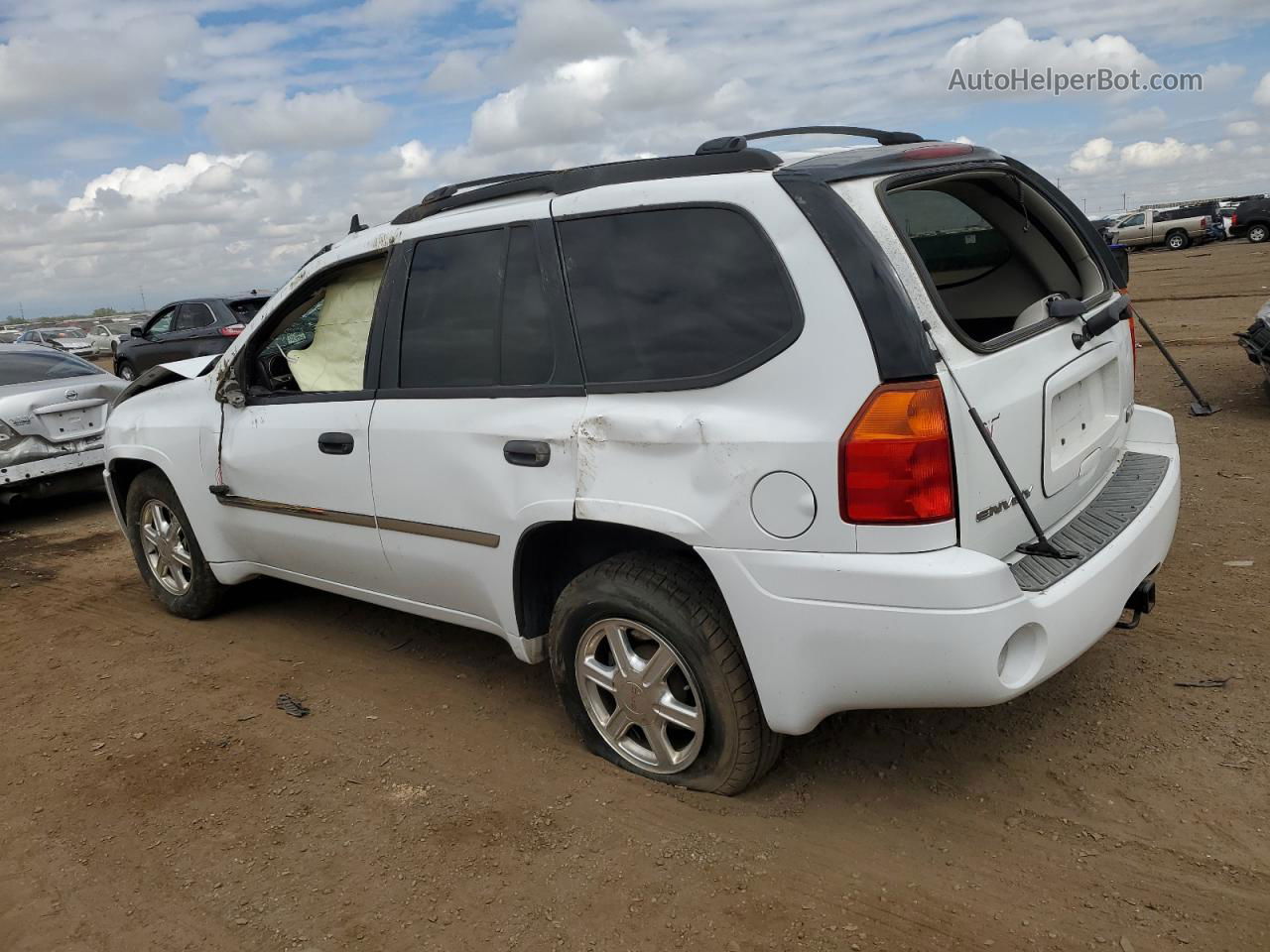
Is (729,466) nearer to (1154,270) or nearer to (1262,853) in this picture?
(1262,853)

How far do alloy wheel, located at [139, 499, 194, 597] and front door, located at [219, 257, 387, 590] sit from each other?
0.56 metres

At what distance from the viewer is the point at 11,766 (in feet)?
12.1

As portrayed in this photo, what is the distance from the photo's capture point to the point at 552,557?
334cm

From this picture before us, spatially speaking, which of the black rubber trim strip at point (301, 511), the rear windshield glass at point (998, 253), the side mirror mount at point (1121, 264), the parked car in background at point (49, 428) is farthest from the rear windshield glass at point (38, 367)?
the side mirror mount at point (1121, 264)

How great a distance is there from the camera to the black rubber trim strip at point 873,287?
248cm

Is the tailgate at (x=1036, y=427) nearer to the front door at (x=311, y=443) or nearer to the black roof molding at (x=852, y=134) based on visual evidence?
the black roof molding at (x=852, y=134)

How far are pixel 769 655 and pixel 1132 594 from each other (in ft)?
4.03

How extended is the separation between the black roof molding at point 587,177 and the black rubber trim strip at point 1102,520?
1323 millimetres

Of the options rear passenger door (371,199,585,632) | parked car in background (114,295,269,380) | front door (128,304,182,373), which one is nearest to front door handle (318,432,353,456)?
rear passenger door (371,199,585,632)

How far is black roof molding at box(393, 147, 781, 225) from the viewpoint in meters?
2.86

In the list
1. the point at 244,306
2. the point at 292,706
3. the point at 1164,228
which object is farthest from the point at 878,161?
the point at 1164,228

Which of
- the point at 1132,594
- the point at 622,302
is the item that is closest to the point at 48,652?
the point at 622,302

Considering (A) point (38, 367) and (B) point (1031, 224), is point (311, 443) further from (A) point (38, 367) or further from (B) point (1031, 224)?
(A) point (38, 367)

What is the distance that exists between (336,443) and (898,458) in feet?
7.16
